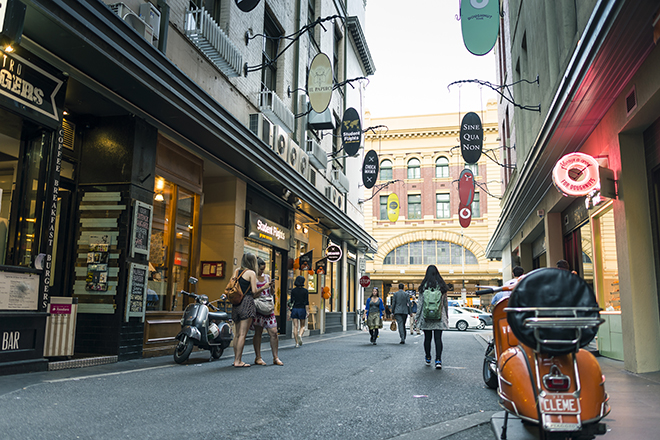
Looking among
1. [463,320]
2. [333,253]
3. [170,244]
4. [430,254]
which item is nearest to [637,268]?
[170,244]

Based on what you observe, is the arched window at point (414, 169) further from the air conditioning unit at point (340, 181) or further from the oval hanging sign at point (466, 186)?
the oval hanging sign at point (466, 186)

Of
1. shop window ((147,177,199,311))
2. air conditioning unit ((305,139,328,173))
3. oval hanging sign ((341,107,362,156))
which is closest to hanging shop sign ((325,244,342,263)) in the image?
air conditioning unit ((305,139,328,173))

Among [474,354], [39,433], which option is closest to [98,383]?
[39,433]

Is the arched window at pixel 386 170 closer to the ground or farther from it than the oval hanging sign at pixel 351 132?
farther from it

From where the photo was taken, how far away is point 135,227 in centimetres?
918

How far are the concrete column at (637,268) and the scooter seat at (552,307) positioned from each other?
5.34 metres

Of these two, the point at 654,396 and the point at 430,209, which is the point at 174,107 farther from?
the point at 430,209

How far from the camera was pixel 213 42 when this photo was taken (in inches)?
438

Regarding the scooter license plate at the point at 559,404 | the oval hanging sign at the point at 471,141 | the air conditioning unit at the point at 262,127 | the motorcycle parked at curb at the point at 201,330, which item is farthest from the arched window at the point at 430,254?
the scooter license plate at the point at 559,404

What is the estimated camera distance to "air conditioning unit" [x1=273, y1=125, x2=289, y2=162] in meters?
15.0

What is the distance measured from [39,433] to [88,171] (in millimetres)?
6302

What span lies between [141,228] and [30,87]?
3.08m

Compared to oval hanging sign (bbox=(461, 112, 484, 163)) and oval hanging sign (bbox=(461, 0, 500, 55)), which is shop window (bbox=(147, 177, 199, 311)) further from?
oval hanging sign (bbox=(461, 112, 484, 163))

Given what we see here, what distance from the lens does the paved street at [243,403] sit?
4.21 metres
